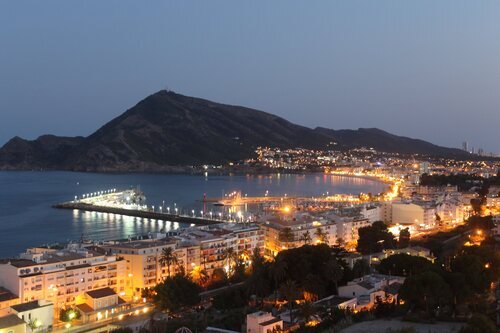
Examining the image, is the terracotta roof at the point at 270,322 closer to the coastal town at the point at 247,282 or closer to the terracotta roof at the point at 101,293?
the coastal town at the point at 247,282

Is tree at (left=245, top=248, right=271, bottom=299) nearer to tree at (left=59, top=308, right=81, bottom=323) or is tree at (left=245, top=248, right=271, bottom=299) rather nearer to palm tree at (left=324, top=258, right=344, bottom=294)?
palm tree at (left=324, top=258, right=344, bottom=294)

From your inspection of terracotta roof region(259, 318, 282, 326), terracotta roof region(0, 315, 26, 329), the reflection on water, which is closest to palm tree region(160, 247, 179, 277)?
terracotta roof region(0, 315, 26, 329)

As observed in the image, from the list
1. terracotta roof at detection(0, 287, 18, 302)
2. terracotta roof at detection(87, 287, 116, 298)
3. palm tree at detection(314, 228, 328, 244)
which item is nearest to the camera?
terracotta roof at detection(0, 287, 18, 302)

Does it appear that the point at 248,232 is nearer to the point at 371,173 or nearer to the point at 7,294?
the point at 7,294

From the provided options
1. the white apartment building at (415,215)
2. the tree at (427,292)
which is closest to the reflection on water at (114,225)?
the white apartment building at (415,215)

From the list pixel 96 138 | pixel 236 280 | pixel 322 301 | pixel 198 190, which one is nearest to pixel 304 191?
pixel 198 190

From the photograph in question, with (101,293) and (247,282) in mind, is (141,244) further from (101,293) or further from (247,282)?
(247,282)
